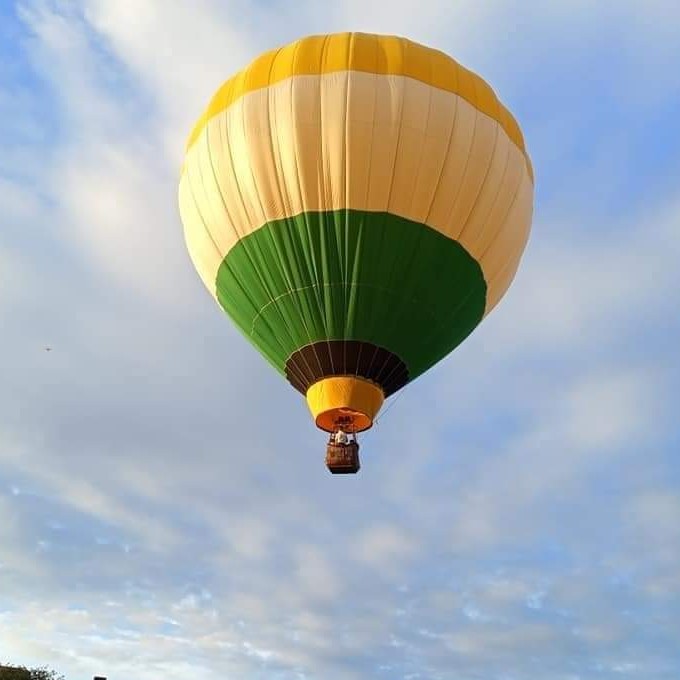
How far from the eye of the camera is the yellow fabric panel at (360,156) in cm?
1252

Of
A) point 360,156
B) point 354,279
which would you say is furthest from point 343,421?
point 360,156

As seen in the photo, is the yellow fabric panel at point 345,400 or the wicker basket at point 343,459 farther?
the wicker basket at point 343,459

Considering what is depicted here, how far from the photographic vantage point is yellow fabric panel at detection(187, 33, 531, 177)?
13.0 meters

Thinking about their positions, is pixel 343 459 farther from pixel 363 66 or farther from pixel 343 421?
pixel 363 66

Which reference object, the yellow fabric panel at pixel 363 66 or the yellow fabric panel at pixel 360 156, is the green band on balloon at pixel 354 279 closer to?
the yellow fabric panel at pixel 360 156

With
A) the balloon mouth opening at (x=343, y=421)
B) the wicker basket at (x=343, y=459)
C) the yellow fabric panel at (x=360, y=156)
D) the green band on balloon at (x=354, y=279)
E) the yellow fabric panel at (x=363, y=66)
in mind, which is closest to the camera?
the yellow fabric panel at (x=360, y=156)

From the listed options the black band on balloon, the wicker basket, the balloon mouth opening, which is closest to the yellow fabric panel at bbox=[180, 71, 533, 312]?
the black band on balloon

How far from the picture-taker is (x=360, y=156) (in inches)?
491

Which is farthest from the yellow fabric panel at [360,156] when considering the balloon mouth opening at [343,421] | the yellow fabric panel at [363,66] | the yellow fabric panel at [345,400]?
the balloon mouth opening at [343,421]

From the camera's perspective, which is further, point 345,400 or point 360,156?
point 345,400

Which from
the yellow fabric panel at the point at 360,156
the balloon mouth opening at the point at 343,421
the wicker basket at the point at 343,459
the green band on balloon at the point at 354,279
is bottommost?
the wicker basket at the point at 343,459

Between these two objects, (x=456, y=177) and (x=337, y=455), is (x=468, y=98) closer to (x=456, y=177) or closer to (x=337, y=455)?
(x=456, y=177)

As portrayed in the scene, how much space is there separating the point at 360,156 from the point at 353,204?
2.26ft

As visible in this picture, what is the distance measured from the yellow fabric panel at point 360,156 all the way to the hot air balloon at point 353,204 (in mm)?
20
